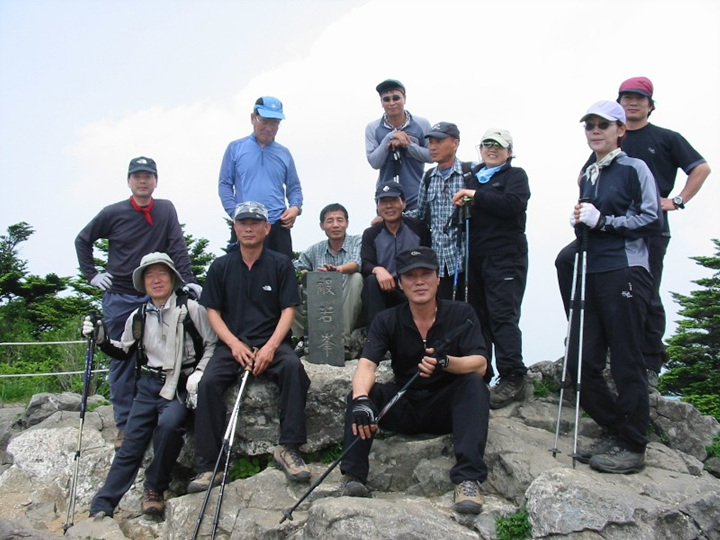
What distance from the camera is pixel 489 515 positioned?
18.2ft

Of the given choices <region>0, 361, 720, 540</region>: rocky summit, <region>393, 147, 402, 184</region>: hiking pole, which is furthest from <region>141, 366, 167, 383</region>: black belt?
<region>393, 147, 402, 184</region>: hiking pole

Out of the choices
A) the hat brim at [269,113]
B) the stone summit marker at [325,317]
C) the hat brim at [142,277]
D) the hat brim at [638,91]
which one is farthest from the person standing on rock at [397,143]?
the hat brim at [142,277]

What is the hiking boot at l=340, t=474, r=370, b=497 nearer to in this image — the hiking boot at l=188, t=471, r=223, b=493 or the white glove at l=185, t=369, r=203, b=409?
the hiking boot at l=188, t=471, r=223, b=493

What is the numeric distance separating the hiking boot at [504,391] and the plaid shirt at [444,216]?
139cm

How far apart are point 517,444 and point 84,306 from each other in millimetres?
16783

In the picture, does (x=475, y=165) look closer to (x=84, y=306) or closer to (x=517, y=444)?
(x=517, y=444)

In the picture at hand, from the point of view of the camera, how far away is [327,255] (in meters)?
8.84

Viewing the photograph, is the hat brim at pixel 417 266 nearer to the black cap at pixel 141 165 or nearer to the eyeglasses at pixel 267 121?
the eyeglasses at pixel 267 121

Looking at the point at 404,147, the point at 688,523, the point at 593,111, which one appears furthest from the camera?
the point at 404,147

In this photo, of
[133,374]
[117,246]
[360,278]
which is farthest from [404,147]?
[133,374]

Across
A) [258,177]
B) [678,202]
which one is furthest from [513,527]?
[258,177]

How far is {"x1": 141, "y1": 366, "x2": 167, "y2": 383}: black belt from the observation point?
23.6 feet

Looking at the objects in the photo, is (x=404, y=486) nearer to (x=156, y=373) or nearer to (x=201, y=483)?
(x=201, y=483)

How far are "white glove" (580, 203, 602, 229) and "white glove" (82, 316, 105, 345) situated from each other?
203 inches
